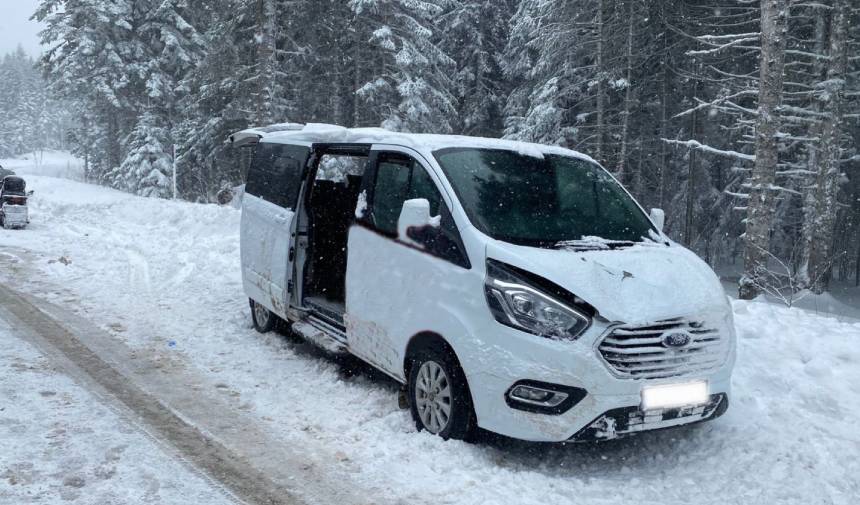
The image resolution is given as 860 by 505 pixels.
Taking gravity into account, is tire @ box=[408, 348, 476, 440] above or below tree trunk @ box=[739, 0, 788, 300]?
below

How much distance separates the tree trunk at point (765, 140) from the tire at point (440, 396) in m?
9.14

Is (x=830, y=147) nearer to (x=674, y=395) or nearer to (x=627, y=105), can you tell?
(x=627, y=105)

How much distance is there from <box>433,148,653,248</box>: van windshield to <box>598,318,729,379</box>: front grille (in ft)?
2.98

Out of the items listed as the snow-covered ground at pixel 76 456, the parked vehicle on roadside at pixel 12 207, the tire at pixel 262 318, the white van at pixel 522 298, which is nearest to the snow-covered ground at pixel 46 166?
the parked vehicle on roadside at pixel 12 207

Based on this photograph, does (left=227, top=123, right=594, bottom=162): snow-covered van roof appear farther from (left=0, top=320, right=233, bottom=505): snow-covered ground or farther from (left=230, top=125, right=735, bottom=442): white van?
(left=0, top=320, right=233, bottom=505): snow-covered ground

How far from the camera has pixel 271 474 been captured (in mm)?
4348

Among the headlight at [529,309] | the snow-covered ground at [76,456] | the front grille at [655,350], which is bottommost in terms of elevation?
the snow-covered ground at [76,456]

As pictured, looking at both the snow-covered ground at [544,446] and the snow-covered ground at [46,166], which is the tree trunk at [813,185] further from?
the snow-covered ground at [46,166]

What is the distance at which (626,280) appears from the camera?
14.2 feet

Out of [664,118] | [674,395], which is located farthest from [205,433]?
[664,118]

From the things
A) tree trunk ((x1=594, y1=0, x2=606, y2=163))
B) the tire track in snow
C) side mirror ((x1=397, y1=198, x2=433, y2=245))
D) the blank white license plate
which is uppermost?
tree trunk ((x1=594, y1=0, x2=606, y2=163))

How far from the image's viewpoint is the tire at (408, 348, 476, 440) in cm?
454

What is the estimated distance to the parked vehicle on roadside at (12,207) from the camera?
17109 mm

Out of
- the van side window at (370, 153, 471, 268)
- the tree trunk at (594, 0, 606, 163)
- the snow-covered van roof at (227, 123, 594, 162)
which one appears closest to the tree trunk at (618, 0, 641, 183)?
the tree trunk at (594, 0, 606, 163)
